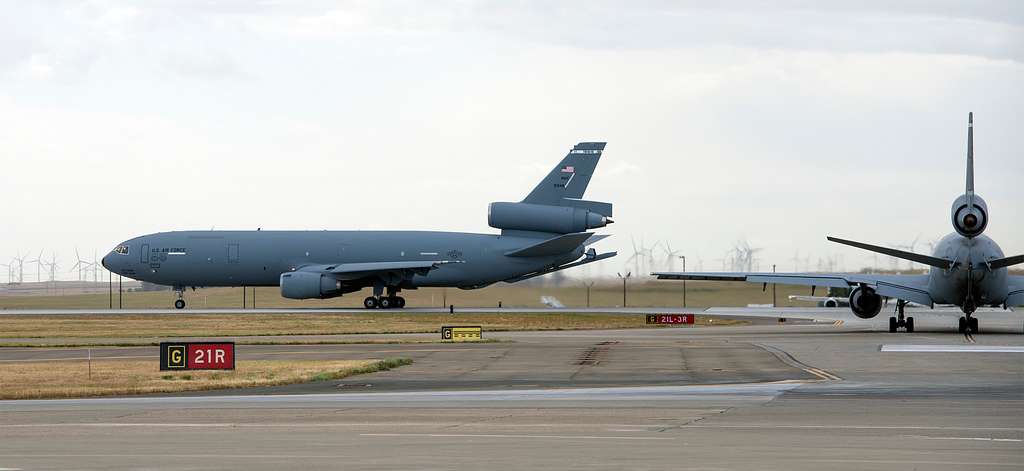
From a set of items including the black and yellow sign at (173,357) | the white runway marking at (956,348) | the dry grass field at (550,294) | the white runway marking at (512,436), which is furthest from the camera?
the dry grass field at (550,294)

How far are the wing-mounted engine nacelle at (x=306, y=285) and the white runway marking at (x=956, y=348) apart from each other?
137ft

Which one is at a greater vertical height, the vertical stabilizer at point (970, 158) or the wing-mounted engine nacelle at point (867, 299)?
the vertical stabilizer at point (970, 158)

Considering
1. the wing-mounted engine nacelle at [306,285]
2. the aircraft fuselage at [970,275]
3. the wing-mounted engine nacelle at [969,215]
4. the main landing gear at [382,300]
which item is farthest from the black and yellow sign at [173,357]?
the main landing gear at [382,300]

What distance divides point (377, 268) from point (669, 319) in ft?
63.7

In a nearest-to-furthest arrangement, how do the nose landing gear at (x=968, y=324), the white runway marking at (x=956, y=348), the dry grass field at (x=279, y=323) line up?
the white runway marking at (x=956, y=348) < the nose landing gear at (x=968, y=324) < the dry grass field at (x=279, y=323)

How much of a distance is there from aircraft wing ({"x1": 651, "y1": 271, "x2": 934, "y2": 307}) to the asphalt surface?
14610mm

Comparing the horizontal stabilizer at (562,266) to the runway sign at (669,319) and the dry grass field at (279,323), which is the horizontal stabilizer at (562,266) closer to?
the dry grass field at (279,323)

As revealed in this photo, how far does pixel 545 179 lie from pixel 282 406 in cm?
5518

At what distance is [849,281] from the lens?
55.8m

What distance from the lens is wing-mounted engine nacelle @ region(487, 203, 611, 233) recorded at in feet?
260

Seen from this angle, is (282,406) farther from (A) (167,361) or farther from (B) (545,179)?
(B) (545,179)

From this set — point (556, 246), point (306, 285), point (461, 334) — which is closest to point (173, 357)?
point (461, 334)

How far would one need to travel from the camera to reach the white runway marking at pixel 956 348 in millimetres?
41469

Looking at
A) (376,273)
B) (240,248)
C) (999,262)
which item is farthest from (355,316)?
(999,262)
